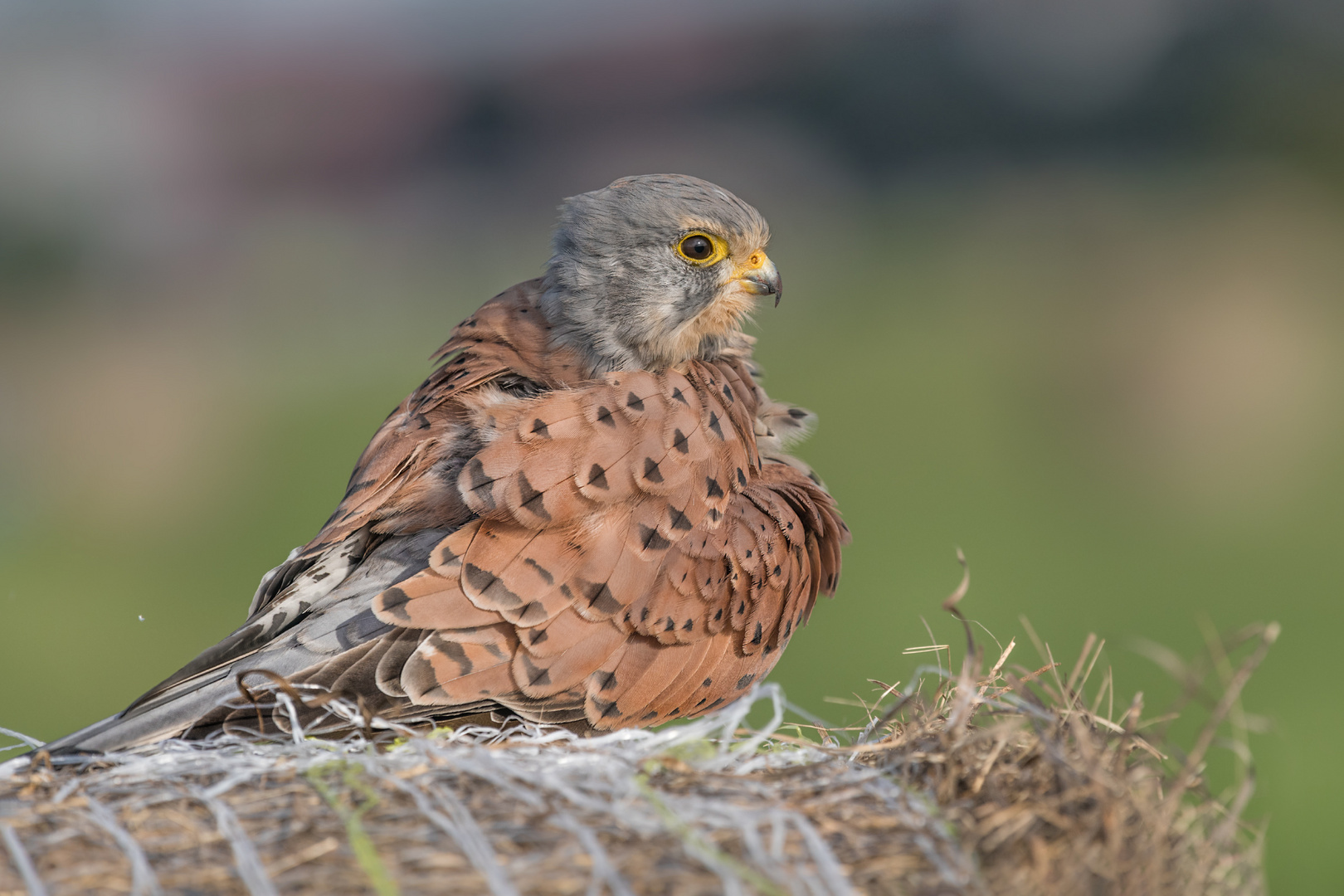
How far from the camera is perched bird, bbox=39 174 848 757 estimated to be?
9.02 ft

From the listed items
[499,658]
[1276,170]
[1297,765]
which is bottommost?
[1297,765]

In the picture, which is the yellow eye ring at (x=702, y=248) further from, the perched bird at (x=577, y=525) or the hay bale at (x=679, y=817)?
the hay bale at (x=679, y=817)

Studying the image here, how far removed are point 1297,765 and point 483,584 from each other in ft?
20.3

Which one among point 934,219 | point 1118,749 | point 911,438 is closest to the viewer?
point 1118,749

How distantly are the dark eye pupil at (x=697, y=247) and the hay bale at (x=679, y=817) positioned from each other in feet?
5.79

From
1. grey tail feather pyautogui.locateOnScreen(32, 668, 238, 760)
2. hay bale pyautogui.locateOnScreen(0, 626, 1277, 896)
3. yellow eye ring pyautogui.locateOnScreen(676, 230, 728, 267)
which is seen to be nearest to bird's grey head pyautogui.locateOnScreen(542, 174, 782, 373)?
yellow eye ring pyautogui.locateOnScreen(676, 230, 728, 267)

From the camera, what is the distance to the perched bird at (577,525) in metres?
2.75

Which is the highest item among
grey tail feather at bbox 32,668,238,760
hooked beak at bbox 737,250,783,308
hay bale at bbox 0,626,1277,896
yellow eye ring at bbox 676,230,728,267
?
yellow eye ring at bbox 676,230,728,267

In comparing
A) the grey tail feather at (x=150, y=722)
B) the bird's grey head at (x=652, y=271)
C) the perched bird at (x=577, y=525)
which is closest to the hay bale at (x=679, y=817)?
the grey tail feather at (x=150, y=722)

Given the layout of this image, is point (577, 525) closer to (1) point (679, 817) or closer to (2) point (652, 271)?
(2) point (652, 271)

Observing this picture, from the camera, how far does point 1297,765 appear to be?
22.7 feet

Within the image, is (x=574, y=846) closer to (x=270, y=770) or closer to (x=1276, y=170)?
(x=270, y=770)

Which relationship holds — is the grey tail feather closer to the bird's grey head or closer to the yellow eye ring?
the bird's grey head

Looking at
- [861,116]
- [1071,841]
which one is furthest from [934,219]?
[1071,841]
